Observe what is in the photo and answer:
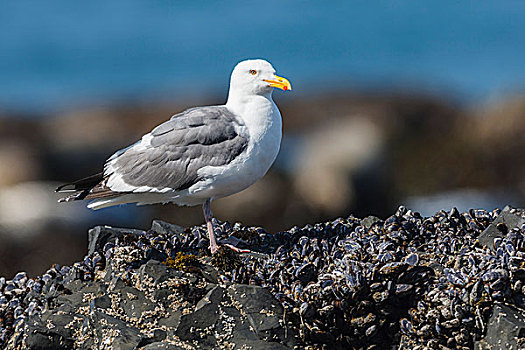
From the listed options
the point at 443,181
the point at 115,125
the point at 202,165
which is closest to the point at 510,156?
the point at 443,181

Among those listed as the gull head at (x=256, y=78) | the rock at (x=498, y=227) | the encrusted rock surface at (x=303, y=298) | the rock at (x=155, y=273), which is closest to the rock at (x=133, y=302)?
the encrusted rock surface at (x=303, y=298)

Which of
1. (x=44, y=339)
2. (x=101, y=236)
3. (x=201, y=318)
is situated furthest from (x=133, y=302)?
(x=101, y=236)

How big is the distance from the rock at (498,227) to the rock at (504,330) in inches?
39.6

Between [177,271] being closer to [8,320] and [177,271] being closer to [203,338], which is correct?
[203,338]

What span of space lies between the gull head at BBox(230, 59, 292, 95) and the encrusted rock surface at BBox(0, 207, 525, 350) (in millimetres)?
1769

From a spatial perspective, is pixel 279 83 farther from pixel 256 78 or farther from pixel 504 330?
pixel 504 330

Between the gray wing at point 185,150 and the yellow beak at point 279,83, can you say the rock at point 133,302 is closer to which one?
the gray wing at point 185,150

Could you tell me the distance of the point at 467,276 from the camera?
17.8 ft

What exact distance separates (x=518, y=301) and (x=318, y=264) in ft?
5.79

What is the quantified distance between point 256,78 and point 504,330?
3.69 meters

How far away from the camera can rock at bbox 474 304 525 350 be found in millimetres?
4918

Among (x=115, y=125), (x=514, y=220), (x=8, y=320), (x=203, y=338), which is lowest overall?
(x=8, y=320)

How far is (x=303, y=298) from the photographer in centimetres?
561

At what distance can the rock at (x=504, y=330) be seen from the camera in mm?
4918
